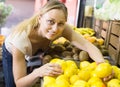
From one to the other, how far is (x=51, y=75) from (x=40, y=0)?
2680mm

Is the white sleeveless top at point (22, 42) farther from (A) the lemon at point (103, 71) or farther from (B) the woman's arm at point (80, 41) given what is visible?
(A) the lemon at point (103, 71)

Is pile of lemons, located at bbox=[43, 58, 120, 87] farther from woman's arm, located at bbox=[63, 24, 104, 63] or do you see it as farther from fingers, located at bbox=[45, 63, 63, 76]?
woman's arm, located at bbox=[63, 24, 104, 63]

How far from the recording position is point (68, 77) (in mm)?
1324

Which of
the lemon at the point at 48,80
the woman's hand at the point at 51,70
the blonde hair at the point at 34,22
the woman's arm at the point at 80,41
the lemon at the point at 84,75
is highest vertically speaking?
the blonde hair at the point at 34,22

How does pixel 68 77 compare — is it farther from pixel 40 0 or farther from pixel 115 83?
pixel 40 0

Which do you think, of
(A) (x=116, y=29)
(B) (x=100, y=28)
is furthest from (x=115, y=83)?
(B) (x=100, y=28)

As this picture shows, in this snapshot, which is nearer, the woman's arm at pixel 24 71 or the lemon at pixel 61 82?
the lemon at pixel 61 82

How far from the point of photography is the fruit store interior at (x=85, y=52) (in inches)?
49.3

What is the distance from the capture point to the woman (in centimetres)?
139

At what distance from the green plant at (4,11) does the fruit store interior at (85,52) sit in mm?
62

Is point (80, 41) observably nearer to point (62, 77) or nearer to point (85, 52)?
point (85, 52)

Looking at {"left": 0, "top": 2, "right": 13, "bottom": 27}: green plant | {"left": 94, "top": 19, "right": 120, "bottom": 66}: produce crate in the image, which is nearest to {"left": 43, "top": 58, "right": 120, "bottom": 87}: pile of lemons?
{"left": 94, "top": 19, "right": 120, "bottom": 66}: produce crate

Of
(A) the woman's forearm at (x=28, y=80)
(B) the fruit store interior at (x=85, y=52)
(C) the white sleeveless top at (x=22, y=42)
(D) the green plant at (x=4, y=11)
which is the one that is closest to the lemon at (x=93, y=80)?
(B) the fruit store interior at (x=85, y=52)

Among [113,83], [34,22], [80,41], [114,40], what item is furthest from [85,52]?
[113,83]
